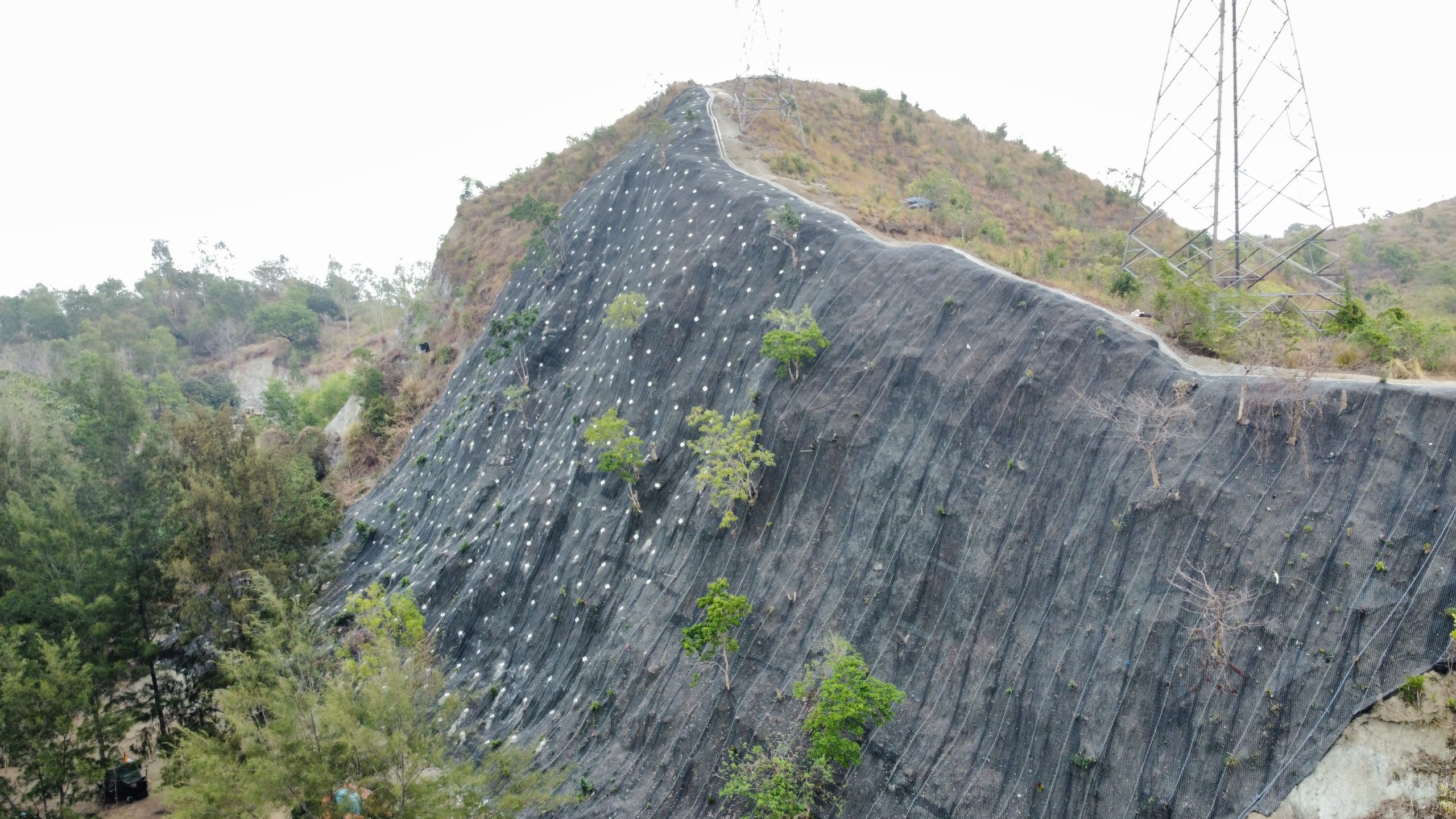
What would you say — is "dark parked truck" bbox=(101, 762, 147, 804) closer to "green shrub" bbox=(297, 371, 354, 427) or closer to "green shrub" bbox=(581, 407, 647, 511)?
"green shrub" bbox=(581, 407, 647, 511)

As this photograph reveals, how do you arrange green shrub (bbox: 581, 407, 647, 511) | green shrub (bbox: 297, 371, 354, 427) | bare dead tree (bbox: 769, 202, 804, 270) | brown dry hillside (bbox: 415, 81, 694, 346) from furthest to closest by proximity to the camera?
green shrub (bbox: 297, 371, 354, 427) < brown dry hillside (bbox: 415, 81, 694, 346) < bare dead tree (bbox: 769, 202, 804, 270) < green shrub (bbox: 581, 407, 647, 511)

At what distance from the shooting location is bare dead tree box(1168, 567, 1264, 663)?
1180 centimetres

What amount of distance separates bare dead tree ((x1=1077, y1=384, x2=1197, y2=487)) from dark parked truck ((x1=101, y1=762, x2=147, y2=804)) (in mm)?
24904

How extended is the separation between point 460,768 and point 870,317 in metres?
13.7

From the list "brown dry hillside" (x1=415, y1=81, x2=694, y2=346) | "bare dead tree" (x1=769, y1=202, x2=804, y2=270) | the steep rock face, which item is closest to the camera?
the steep rock face

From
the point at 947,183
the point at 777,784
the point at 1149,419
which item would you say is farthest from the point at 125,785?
the point at 947,183

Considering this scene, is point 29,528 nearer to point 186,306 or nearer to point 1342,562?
point 1342,562

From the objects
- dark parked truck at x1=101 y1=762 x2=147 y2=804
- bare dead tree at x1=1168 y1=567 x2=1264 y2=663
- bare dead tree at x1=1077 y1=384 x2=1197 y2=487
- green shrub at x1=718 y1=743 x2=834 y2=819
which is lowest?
dark parked truck at x1=101 y1=762 x2=147 y2=804

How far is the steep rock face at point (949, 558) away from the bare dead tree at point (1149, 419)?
0.88 feet

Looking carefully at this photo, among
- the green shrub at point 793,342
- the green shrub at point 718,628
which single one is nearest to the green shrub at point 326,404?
the green shrub at point 793,342

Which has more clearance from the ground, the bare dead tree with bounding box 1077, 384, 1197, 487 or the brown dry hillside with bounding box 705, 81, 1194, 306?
the brown dry hillside with bounding box 705, 81, 1194, 306

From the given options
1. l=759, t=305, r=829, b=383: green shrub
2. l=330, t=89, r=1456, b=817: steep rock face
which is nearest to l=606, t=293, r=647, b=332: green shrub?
l=330, t=89, r=1456, b=817: steep rock face

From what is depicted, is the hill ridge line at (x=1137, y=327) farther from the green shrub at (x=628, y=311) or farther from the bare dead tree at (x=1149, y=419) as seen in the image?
the green shrub at (x=628, y=311)

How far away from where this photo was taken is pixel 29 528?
20.1m
